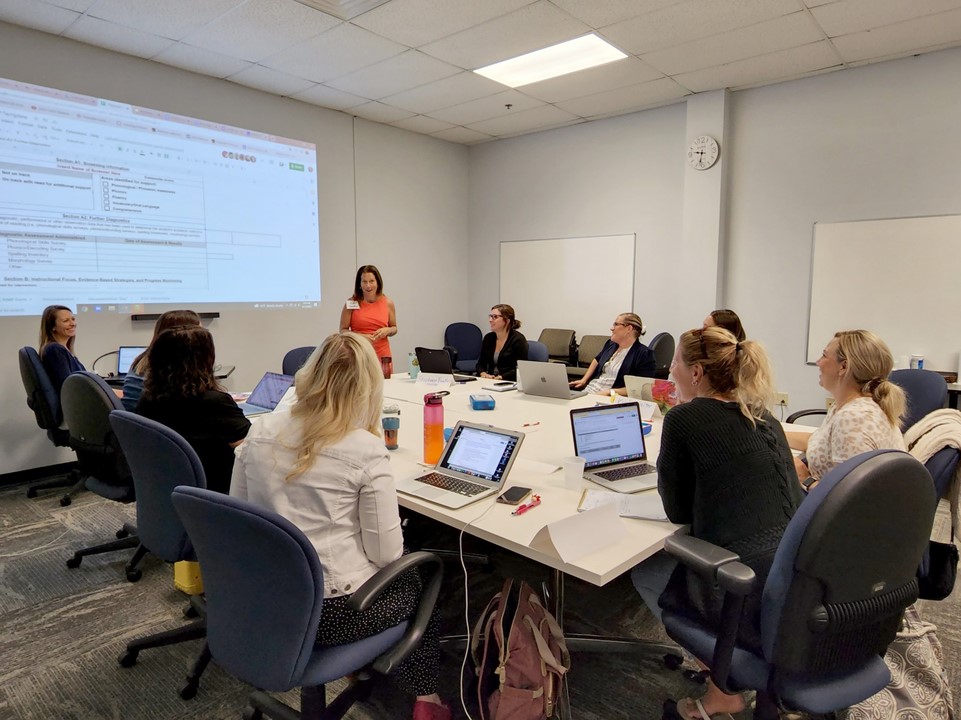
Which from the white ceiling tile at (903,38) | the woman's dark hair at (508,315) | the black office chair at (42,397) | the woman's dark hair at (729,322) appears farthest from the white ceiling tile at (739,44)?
the black office chair at (42,397)

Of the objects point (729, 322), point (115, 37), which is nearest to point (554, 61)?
point (729, 322)

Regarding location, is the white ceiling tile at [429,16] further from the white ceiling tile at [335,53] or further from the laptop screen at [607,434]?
the laptop screen at [607,434]

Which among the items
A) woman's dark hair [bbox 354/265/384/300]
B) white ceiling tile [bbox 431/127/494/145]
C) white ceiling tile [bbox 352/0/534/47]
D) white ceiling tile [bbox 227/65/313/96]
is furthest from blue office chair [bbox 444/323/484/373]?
white ceiling tile [bbox 352/0/534/47]

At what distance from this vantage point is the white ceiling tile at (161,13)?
3260 mm

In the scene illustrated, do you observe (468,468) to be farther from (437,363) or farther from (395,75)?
(395,75)

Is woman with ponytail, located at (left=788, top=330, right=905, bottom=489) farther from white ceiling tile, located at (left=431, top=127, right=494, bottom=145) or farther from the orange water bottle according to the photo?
white ceiling tile, located at (left=431, top=127, right=494, bottom=145)

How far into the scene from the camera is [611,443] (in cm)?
216

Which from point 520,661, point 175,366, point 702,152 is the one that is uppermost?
point 702,152

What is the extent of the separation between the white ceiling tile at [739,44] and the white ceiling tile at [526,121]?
1.28 metres

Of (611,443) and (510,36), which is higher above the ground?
(510,36)

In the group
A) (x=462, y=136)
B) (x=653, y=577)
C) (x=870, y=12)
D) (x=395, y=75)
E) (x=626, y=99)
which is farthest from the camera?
(x=462, y=136)

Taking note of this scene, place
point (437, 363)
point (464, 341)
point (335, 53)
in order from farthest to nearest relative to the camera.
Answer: point (464, 341) < point (437, 363) < point (335, 53)

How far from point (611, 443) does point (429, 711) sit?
1.05 m

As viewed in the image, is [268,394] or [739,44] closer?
[268,394]
